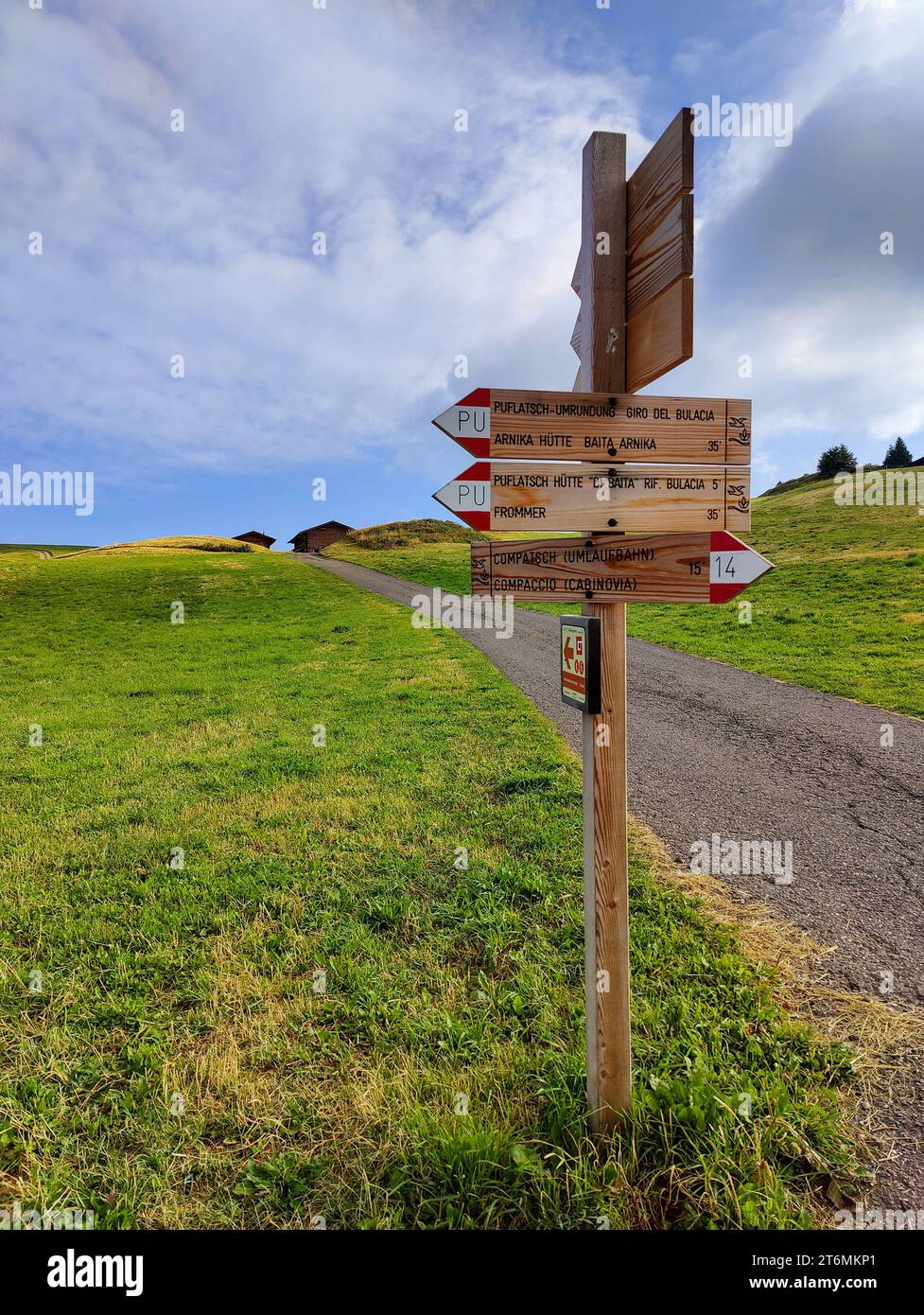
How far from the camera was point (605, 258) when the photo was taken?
2689mm

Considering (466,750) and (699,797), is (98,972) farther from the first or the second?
(699,797)

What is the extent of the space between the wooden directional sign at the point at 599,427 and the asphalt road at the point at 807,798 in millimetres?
3225

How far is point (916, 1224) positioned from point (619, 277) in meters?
4.20

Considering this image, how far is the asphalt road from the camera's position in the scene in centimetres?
398

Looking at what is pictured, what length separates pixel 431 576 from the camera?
1683 inches

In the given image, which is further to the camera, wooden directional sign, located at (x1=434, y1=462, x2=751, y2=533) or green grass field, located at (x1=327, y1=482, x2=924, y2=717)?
green grass field, located at (x1=327, y1=482, x2=924, y2=717)

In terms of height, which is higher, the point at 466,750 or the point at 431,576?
the point at 431,576

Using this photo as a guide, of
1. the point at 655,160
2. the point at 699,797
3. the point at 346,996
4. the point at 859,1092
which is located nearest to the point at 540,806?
the point at 699,797

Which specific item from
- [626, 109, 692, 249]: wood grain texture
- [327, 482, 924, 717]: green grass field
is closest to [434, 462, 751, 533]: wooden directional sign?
[626, 109, 692, 249]: wood grain texture

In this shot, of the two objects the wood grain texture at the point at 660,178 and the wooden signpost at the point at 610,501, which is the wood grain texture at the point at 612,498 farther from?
the wood grain texture at the point at 660,178

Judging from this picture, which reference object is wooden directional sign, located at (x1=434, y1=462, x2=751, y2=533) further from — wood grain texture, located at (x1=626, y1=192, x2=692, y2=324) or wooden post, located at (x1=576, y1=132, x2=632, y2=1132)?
wood grain texture, located at (x1=626, y1=192, x2=692, y2=324)

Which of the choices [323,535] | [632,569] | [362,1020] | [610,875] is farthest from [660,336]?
[323,535]

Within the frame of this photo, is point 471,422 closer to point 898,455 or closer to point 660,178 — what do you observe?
point 660,178

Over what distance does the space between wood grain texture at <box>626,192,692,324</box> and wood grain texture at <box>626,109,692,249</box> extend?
0.04 meters
